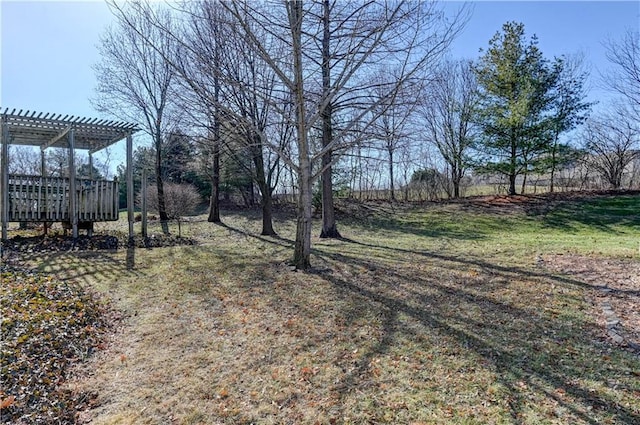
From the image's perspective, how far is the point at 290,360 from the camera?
341cm

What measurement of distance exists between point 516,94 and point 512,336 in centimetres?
1513

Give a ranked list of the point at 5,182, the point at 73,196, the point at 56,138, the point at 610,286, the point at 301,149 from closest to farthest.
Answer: the point at 610,286
the point at 301,149
the point at 5,182
the point at 73,196
the point at 56,138

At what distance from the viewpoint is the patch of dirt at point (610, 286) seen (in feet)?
12.3

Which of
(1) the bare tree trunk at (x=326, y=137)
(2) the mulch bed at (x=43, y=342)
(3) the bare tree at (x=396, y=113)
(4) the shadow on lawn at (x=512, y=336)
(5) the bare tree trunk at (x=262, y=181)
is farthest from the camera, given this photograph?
(5) the bare tree trunk at (x=262, y=181)

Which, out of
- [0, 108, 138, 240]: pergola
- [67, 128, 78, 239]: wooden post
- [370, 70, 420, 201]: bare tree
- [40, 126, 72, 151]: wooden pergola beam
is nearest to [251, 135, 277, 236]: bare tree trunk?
[0, 108, 138, 240]: pergola

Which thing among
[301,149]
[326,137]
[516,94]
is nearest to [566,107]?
[516,94]

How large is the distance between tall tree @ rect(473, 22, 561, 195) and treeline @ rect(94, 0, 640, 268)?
0.17 feet

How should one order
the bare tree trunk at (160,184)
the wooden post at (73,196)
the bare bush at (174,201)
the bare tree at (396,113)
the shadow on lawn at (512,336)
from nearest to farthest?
the shadow on lawn at (512,336), the bare tree at (396,113), the wooden post at (73,196), the bare bush at (174,201), the bare tree trunk at (160,184)

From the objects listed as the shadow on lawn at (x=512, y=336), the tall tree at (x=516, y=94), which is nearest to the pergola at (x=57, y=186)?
the shadow on lawn at (x=512, y=336)

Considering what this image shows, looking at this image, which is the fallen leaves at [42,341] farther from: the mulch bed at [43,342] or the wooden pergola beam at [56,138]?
the wooden pergola beam at [56,138]

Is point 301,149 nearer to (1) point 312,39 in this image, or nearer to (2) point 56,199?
(1) point 312,39

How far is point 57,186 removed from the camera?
8641mm

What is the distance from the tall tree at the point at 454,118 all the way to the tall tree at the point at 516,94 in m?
1.60

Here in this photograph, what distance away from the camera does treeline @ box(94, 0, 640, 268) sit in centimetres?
582
